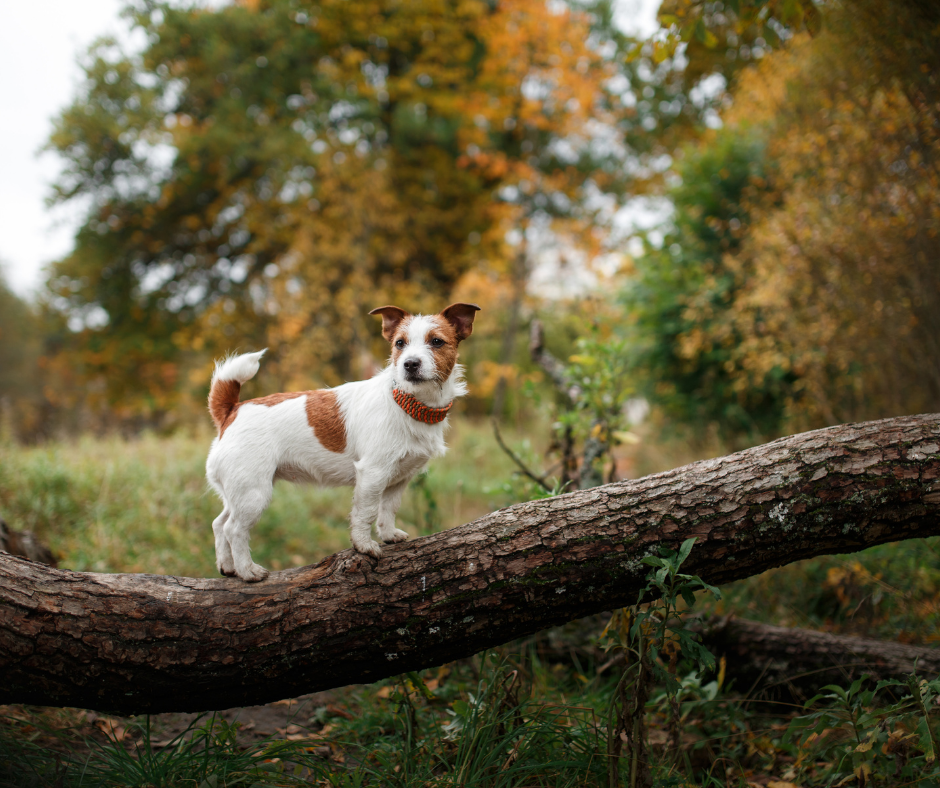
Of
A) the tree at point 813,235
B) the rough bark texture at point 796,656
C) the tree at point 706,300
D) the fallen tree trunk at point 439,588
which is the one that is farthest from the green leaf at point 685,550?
the tree at point 706,300

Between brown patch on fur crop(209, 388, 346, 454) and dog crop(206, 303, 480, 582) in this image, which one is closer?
dog crop(206, 303, 480, 582)

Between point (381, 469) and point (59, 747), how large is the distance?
72.4 inches

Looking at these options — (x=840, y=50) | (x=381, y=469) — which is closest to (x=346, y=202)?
(x=840, y=50)

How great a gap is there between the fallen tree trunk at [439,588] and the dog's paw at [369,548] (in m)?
0.04

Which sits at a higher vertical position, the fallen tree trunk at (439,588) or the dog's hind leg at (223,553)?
the dog's hind leg at (223,553)

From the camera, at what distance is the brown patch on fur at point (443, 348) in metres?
2.44

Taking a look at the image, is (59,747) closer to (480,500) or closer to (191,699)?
(191,699)

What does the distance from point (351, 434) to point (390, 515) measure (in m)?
0.42

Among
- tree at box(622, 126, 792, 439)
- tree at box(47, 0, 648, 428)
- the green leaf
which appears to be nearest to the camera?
the green leaf

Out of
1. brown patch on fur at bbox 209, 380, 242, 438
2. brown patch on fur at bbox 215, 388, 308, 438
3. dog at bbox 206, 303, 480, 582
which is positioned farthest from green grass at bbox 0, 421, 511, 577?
brown patch on fur at bbox 209, 380, 242, 438

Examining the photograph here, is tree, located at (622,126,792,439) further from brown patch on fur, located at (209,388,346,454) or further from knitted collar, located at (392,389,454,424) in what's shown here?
brown patch on fur, located at (209,388,346,454)

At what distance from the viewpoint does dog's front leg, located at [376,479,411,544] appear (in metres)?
2.56

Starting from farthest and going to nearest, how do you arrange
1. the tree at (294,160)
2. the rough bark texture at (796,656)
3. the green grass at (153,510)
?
the tree at (294,160)
the green grass at (153,510)
the rough bark texture at (796,656)

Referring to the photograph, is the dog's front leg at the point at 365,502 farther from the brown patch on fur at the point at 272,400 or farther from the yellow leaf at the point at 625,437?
the yellow leaf at the point at 625,437
